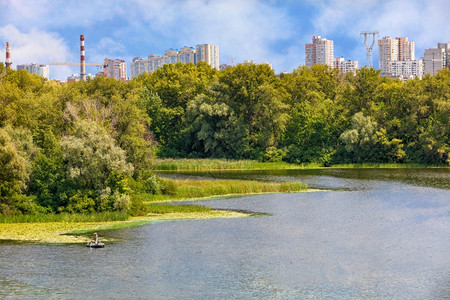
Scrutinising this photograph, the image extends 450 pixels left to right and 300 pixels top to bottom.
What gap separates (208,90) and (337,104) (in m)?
23.5

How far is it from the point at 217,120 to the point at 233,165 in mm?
15228

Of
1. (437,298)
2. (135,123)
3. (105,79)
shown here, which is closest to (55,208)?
(135,123)

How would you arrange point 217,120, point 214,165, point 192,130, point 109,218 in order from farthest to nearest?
point 192,130 < point 217,120 < point 214,165 < point 109,218

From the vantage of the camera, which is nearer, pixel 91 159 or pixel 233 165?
pixel 91 159

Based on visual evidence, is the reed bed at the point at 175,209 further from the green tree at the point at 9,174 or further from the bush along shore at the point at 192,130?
the green tree at the point at 9,174

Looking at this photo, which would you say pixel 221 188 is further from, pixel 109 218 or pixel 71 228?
pixel 71 228

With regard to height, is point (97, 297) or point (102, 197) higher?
point (102, 197)

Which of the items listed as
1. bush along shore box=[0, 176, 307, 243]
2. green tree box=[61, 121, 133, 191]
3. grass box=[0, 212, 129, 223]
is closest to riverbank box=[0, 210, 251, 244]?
bush along shore box=[0, 176, 307, 243]

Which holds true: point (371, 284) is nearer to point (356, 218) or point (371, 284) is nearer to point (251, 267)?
point (251, 267)

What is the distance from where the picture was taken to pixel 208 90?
118 m

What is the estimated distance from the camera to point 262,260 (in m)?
40.2

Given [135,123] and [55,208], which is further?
[135,123]

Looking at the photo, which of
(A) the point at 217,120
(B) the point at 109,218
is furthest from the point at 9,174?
(A) the point at 217,120

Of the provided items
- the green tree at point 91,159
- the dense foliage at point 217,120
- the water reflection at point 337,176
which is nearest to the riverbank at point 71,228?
the dense foliage at point 217,120
